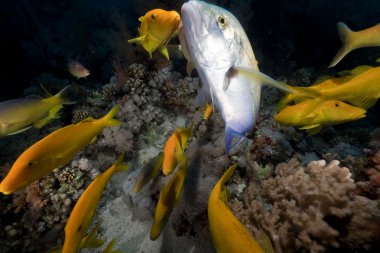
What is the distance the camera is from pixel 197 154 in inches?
151

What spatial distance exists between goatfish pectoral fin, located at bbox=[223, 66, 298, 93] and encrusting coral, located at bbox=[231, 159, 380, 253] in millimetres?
1558

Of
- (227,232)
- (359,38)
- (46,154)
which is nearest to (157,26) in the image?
(46,154)

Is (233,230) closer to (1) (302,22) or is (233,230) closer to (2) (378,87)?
(2) (378,87)

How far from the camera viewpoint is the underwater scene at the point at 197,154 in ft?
4.52

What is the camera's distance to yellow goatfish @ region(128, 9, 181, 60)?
3.20m

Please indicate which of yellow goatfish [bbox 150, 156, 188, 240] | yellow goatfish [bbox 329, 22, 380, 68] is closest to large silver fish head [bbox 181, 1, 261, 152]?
yellow goatfish [bbox 150, 156, 188, 240]

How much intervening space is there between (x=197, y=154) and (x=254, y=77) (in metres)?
2.80

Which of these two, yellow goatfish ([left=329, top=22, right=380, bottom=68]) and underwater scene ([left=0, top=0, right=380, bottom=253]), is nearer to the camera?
underwater scene ([left=0, top=0, right=380, bottom=253])

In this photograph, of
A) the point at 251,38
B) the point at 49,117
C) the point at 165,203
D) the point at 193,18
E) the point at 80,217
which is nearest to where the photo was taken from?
the point at 193,18

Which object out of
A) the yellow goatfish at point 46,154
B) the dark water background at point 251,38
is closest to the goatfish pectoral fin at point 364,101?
the yellow goatfish at point 46,154

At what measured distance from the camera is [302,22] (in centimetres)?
985

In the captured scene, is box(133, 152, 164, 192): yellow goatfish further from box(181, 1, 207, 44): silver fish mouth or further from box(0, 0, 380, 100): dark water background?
box(0, 0, 380, 100): dark water background

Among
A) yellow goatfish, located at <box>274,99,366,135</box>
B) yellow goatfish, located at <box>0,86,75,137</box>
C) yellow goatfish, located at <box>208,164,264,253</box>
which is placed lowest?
yellow goatfish, located at <box>274,99,366,135</box>

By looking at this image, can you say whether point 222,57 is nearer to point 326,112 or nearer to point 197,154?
point 326,112
